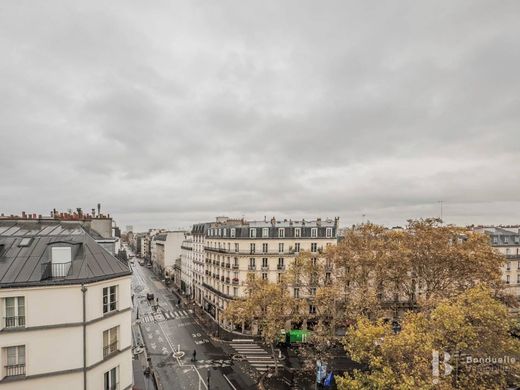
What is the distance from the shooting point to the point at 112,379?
66.8ft

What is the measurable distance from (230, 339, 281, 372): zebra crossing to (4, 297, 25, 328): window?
90.8 feet

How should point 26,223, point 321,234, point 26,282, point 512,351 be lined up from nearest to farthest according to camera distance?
point 26,282 < point 512,351 < point 26,223 < point 321,234

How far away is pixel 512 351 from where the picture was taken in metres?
20.4

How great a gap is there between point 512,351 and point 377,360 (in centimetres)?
992

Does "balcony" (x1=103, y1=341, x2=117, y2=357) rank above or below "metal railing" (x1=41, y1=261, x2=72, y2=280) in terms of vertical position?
below

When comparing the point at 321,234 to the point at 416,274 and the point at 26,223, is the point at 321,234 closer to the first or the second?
the point at 416,274

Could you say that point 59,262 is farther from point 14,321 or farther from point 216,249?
point 216,249

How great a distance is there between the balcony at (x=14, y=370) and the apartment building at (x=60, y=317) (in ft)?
0.04

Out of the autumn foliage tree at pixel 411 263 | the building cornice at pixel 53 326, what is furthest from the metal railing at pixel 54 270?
the autumn foliage tree at pixel 411 263

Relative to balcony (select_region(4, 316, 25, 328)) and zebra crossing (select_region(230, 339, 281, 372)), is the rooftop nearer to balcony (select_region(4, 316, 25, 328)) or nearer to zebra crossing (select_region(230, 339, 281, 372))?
balcony (select_region(4, 316, 25, 328))

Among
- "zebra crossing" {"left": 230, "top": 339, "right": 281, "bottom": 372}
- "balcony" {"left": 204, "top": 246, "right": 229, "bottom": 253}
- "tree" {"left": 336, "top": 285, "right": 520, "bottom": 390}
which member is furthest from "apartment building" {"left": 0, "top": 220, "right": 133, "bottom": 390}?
"balcony" {"left": 204, "top": 246, "right": 229, "bottom": 253}

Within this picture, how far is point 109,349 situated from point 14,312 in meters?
5.84

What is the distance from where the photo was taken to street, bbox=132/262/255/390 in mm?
34625

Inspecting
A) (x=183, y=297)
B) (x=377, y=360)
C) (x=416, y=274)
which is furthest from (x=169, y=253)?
(x=377, y=360)
